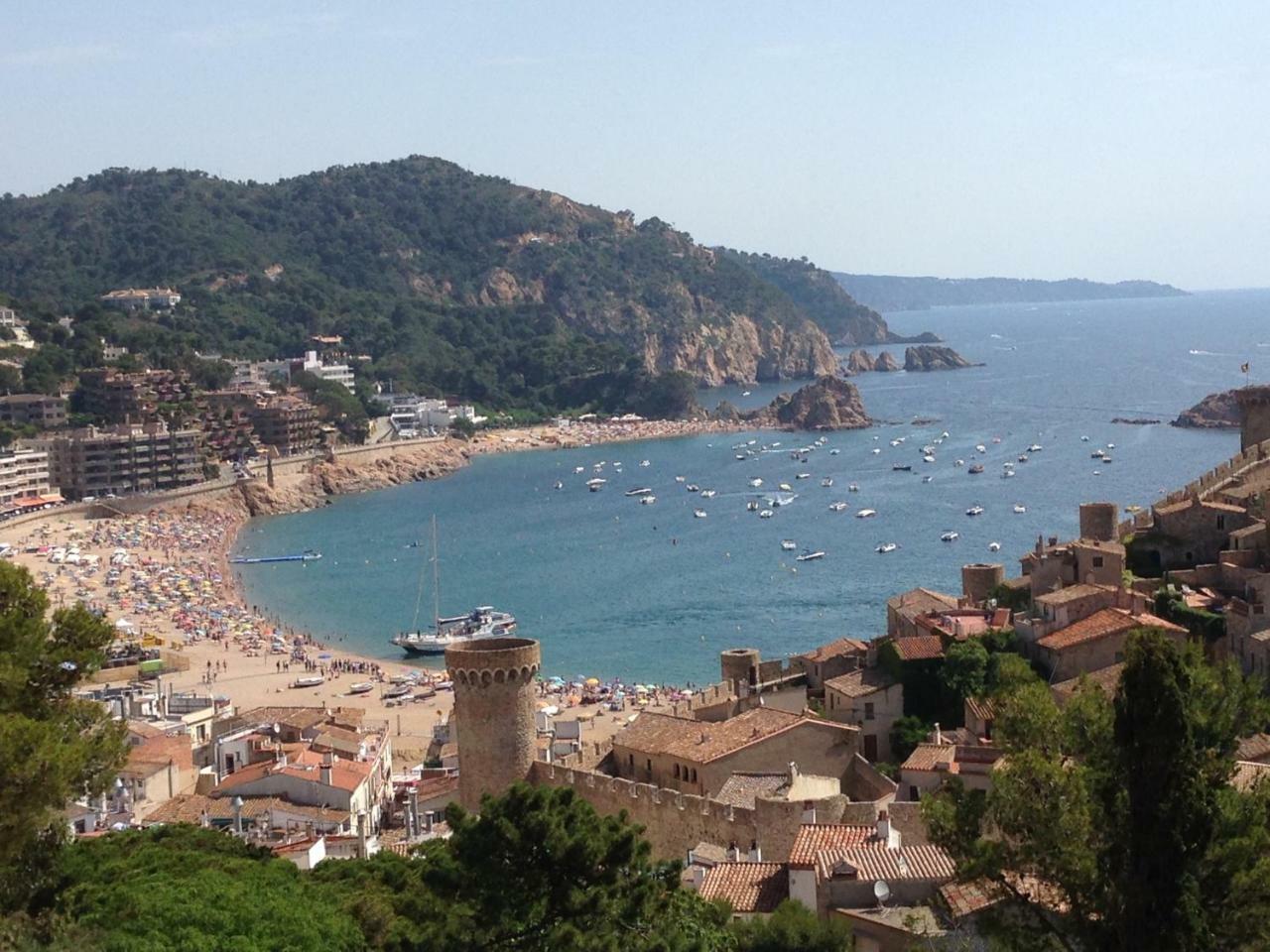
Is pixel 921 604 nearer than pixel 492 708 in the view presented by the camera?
No

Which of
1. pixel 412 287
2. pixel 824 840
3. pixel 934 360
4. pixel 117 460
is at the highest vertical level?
pixel 412 287

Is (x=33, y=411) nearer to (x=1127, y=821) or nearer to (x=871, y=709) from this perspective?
(x=871, y=709)

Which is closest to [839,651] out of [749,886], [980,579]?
[980,579]

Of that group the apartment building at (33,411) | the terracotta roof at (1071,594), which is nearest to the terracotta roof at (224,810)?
the terracotta roof at (1071,594)

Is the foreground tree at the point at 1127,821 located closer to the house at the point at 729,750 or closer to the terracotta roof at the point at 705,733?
the house at the point at 729,750

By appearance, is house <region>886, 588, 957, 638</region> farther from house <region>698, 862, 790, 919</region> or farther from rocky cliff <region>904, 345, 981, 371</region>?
rocky cliff <region>904, 345, 981, 371</region>

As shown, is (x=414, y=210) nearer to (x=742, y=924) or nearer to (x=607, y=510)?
Answer: (x=607, y=510)
